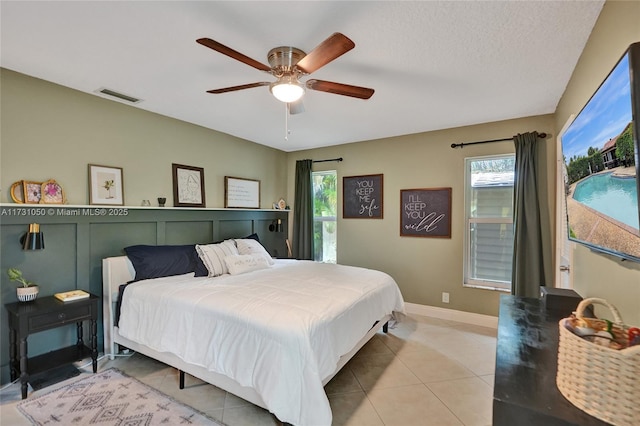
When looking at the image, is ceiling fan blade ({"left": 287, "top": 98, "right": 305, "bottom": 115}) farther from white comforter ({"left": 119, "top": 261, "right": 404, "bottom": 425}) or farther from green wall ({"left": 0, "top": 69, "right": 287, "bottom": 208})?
green wall ({"left": 0, "top": 69, "right": 287, "bottom": 208})

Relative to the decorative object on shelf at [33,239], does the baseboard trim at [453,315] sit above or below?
below

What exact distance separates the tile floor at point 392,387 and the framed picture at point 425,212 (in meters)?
1.35

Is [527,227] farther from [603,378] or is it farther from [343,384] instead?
[603,378]

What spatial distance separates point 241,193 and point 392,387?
3138 millimetres

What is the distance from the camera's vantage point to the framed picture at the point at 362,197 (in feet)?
14.2

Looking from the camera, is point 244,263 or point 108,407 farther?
point 244,263

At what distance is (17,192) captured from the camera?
2.30 metres

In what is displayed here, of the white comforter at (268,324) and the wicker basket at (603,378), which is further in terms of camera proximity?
the white comforter at (268,324)

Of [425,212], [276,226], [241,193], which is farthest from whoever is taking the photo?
[276,226]

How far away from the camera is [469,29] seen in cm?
175

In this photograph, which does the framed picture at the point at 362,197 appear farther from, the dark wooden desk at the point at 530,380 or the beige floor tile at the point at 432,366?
the dark wooden desk at the point at 530,380

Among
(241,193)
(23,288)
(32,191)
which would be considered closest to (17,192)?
(32,191)

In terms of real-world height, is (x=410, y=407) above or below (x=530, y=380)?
below

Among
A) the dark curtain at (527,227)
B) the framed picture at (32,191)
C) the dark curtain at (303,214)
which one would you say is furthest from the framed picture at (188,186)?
the dark curtain at (527,227)
